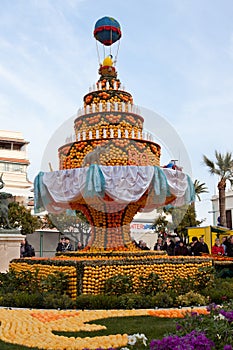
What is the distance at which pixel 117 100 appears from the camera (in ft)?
44.5

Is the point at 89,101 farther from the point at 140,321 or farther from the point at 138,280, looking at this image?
the point at 140,321

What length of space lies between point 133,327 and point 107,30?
972 cm

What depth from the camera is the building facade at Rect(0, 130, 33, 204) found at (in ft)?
179

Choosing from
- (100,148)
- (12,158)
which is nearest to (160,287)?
(100,148)

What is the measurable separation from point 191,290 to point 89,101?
19.8ft

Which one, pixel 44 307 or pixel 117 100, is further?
pixel 117 100

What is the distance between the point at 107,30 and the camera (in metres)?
14.5

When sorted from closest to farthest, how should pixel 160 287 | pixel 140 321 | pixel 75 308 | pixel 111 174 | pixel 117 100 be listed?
pixel 140 321, pixel 75 308, pixel 160 287, pixel 111 174, pixel 117 100

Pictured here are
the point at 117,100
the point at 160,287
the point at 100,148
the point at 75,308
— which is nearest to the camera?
the point at 75,308

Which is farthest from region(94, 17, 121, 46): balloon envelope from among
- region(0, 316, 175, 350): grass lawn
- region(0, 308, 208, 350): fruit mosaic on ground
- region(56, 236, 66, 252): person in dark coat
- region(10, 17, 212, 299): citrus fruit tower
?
region(0, 316, 175, 350): grass lawn

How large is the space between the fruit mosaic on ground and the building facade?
1746 inches

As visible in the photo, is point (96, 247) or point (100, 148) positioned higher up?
point (100, 148)

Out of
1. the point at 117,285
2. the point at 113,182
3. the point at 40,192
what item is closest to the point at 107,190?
the point at 113,182

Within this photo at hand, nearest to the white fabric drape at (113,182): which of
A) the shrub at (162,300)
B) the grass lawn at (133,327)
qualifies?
the shrub at (162,300)
